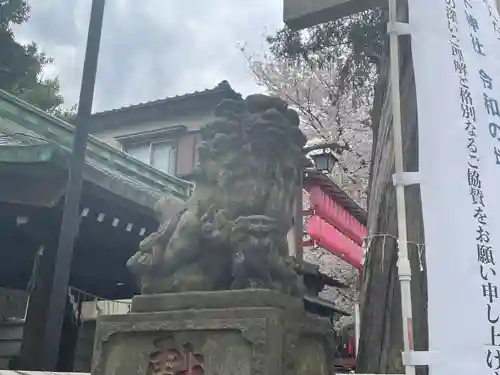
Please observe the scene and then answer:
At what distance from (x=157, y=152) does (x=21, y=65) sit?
5.44 metres

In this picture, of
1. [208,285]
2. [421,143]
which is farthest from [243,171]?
[421,143]

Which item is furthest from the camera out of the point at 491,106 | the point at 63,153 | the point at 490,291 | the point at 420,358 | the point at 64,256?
the point at 63,153

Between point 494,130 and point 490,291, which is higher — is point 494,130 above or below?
above

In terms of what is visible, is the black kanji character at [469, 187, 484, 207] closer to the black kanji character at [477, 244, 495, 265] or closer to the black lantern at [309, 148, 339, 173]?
the black kanji character at [477, 244, 495, 265]

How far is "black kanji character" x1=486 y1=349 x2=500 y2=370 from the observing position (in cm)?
311

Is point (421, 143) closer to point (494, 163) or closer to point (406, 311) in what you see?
point (494, 163)

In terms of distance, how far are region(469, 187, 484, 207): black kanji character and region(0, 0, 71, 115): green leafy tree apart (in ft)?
57.1

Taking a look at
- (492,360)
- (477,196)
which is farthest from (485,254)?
(492,360)

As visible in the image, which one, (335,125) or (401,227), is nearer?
(401,227)

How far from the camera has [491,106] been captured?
3.82m

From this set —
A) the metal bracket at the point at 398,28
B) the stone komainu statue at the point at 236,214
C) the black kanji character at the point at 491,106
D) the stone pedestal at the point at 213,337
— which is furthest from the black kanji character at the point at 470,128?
the stone pedestal at the point at 213,337

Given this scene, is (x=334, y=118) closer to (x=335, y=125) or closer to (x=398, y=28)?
(x=335, y=125)

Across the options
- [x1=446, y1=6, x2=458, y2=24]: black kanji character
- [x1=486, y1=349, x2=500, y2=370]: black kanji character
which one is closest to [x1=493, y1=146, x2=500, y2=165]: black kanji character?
[x1=446, y1=6, x2=458, y2=24]: black kanji character

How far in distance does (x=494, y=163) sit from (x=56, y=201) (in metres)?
4.42
